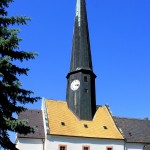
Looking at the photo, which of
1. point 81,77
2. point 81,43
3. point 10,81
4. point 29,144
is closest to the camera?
point 10,81

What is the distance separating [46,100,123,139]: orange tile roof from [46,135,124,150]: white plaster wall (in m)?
0.45

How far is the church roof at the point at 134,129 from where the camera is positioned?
129 feet

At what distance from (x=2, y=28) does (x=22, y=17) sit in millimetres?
1018

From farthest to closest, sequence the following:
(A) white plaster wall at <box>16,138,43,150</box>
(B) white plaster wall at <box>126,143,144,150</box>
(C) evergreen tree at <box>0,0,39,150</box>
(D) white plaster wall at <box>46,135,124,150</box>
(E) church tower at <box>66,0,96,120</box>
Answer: (E) church tower at <box>66,0,96,120</box> < (B) white plaster wall at <box>126,143,144,150</box> < (D) white plaster wall at <box>46,135,124,150</box> < (A) white plaster wall at <box>16,138,43,150</box> < (C) evergreen tree at <box>0,0,39,150</box>

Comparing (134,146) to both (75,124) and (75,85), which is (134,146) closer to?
(75,124)

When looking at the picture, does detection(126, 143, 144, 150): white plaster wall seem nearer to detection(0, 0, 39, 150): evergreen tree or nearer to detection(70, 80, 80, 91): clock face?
detection(70, 80, 80, 91): clock face

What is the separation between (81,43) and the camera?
141 feet

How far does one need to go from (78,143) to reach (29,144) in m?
5.21

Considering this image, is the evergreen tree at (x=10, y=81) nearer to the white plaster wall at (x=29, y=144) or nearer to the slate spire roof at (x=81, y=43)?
the white plaster wall at (x=29, y=144)

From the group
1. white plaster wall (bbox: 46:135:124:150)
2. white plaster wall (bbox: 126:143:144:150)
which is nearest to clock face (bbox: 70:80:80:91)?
white plaster wall (bbox: 46:135:124:150)

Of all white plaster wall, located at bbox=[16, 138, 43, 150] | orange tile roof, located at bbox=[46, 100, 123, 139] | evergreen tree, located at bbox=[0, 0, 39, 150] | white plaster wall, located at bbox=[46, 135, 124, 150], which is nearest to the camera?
evergreen tree, located at bbox=[0, 0, 39, 150]

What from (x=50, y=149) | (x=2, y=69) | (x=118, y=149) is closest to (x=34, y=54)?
(x=2, y=69)

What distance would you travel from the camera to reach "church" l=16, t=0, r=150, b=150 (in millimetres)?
35750

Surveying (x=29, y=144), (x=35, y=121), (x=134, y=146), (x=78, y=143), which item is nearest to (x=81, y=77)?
(x=35, y=121)
